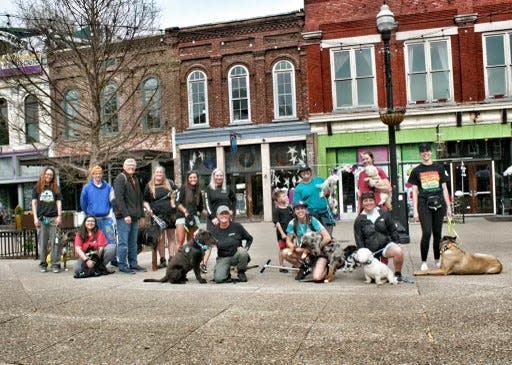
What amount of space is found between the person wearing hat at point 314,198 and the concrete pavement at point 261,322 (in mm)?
1092

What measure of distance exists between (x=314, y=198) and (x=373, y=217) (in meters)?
1.60

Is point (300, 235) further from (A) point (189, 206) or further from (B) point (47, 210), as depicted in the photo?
(B) point (47, 210)

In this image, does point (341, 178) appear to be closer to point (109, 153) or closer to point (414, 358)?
point (109, 153)

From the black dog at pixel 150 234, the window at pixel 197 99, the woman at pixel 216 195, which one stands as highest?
the window at pixel 197 99

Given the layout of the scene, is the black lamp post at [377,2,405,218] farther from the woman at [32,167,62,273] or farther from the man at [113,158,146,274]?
the woman at [32,167,62,273]

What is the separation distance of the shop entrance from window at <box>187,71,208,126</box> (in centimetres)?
1046

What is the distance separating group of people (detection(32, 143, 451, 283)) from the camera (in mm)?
8164

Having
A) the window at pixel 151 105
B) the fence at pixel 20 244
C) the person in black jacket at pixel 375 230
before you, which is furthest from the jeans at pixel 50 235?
the window at pixel 151 105

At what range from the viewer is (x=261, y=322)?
578 cm

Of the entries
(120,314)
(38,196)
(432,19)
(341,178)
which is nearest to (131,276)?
(38,196)

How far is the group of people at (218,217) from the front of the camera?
816cm

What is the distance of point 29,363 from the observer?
4.71 m

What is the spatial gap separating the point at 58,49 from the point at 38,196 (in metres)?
6.93

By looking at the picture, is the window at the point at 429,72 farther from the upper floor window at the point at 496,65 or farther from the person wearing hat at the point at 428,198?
the person wearing hat at the point at 428,198
